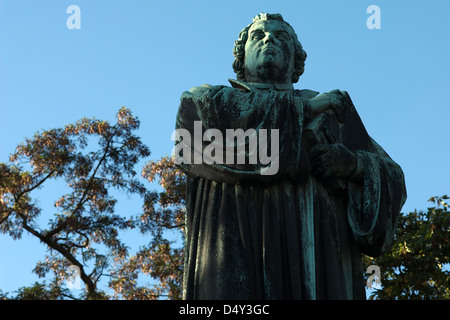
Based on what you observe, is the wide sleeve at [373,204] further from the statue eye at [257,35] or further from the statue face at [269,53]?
the statue eye at [257,35]

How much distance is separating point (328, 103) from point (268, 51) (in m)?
0.77

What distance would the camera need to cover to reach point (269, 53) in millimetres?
6918

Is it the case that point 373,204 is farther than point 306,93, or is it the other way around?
point 306,93

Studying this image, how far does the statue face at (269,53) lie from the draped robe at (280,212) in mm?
405

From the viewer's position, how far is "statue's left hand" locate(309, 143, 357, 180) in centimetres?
630

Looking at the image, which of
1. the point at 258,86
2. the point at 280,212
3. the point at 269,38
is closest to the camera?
the point at 280,212

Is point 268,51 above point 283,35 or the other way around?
the other way around

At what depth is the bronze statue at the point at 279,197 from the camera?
595 cm

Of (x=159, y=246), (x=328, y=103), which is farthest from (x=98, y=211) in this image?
(x=328, y=103)

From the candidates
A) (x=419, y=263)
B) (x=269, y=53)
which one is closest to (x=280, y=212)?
(x=269, y=53)

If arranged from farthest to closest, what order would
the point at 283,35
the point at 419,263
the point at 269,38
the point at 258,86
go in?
the point at 419,263 → the point at 283,35 → the point at 269,38 → the point at 258,86

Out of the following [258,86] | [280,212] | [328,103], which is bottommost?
[280,212]

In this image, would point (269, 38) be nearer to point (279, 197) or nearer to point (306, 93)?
point (306, 93)
